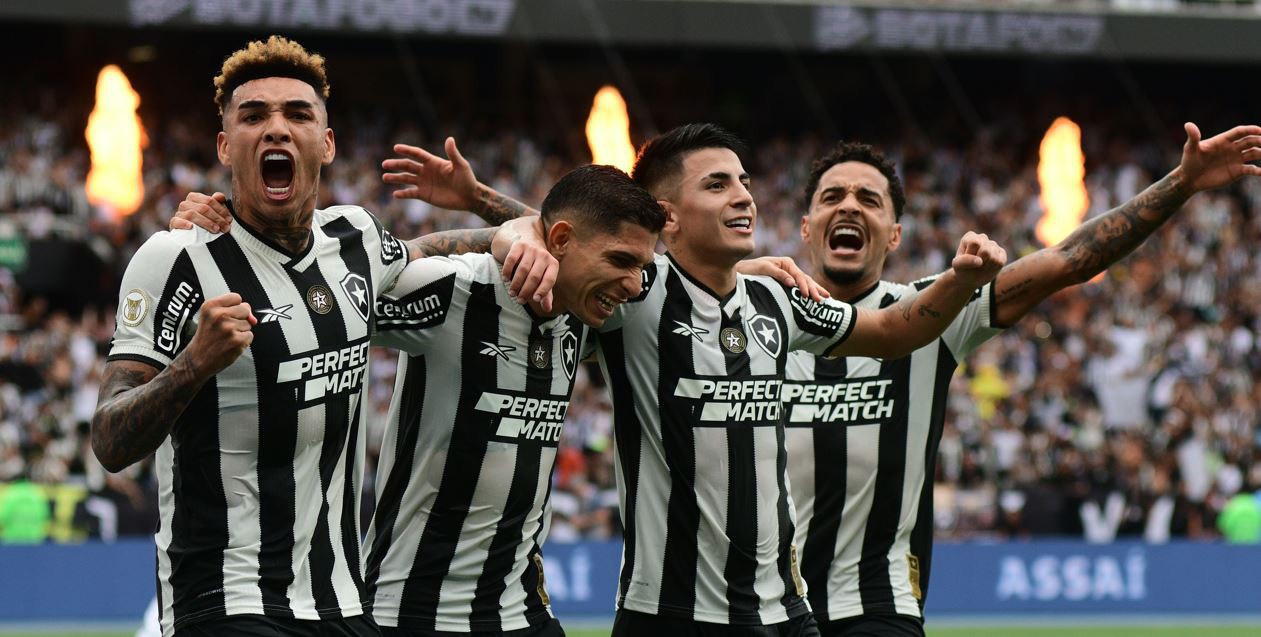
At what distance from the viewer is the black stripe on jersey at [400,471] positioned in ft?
16.5

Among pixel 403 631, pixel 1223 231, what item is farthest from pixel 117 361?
pixel 1223 231

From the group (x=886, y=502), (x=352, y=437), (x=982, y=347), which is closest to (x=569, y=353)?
(x=352, y=437)

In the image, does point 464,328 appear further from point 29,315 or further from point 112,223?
point 112,223

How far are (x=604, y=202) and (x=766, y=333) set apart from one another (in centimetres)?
82

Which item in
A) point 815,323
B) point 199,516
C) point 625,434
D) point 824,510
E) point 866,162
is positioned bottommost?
point 199,516

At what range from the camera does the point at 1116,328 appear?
22109 mm

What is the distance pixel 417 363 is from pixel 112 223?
1734 cm

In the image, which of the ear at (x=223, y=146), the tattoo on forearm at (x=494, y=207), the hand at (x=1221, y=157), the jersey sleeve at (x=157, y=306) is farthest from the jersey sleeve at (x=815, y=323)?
the jersey sleeve at (x=157, y=306)

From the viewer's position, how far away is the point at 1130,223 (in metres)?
5.80

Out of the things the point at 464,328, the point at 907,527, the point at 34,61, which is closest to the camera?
the point at 464,328

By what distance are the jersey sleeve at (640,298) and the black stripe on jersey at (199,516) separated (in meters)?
1.38

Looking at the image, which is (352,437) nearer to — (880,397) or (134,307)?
(134,307)

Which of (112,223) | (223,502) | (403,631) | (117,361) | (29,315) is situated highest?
(112,223)

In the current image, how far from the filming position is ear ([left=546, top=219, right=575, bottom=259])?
5.09 metres
